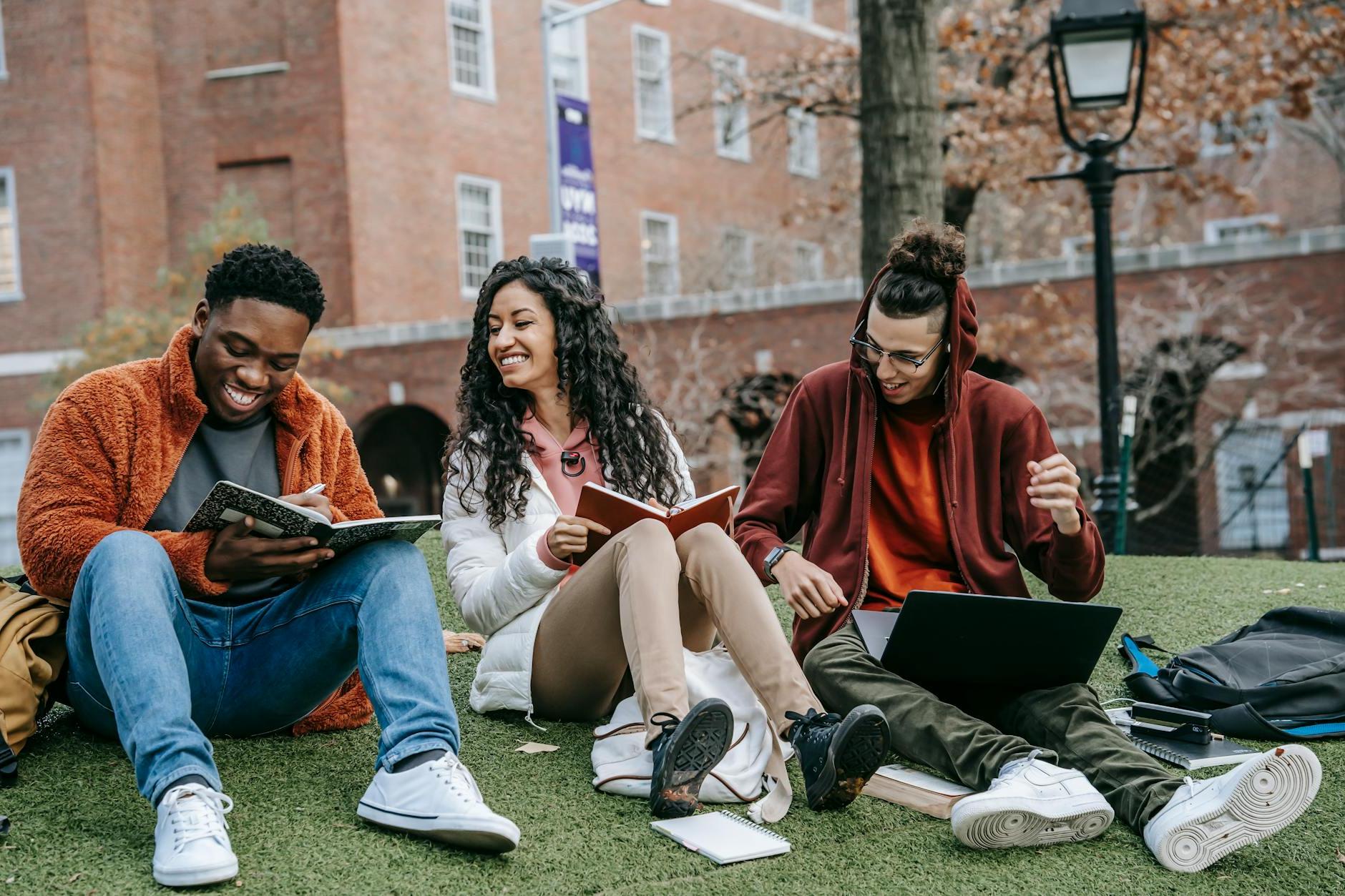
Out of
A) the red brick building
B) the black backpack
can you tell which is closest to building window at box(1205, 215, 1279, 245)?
the red brick building

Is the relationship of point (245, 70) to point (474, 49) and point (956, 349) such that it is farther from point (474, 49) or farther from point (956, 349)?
point (956, 349)

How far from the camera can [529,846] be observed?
3.14 metres

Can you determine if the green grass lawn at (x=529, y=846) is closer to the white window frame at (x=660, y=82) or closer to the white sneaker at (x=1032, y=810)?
the white sneaker at (x=1032, y=810)

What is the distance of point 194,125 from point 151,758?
21544 millimetres

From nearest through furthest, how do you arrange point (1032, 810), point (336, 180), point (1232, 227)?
point (1032, 810)
point (336, 180)
point (1232, 227)

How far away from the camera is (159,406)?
3463mm

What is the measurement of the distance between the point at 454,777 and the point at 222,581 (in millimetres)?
793

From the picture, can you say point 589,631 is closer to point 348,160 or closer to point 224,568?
point 224,568

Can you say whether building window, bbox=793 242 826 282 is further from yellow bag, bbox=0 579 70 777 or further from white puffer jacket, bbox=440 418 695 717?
yellow bag, bbox=0 579 70 777

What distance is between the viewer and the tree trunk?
26.2 feet

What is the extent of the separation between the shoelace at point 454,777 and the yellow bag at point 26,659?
3.45ft

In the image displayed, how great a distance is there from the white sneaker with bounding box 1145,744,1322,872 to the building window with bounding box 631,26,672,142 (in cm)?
2439

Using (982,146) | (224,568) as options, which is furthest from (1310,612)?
(982,146)

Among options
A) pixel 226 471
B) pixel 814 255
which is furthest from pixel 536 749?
pixel 814 255
